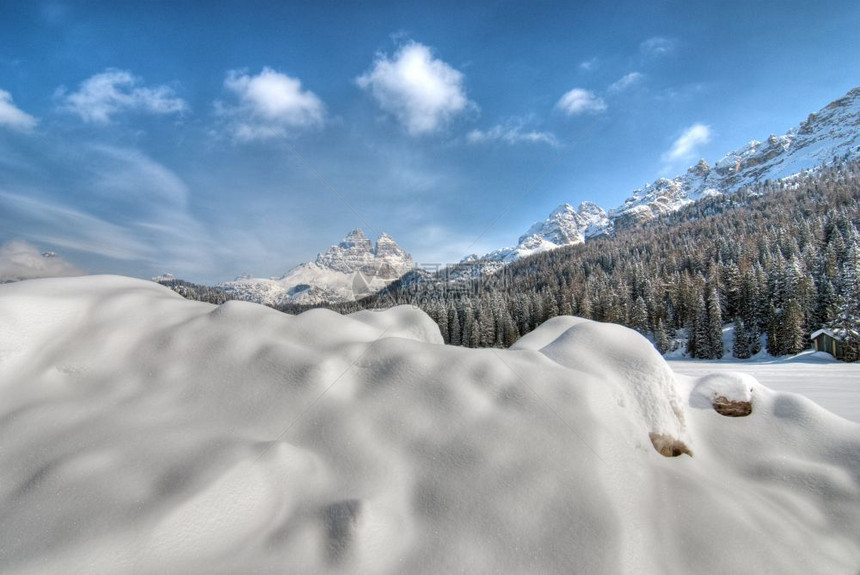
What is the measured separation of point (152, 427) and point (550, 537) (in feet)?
13.2

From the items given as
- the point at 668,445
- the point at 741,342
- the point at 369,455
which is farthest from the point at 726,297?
the point at 369,455

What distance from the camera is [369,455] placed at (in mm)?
3736

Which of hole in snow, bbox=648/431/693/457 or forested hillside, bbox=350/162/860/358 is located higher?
forested hillside, bbox=350/162/860/358

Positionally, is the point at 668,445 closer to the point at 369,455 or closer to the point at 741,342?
the point at 369,455

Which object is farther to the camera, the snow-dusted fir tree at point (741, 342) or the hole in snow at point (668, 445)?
the snow-dusted fir tree at point (741, 342)

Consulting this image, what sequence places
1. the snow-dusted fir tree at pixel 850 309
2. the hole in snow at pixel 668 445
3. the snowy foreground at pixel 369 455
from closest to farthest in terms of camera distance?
the snowy foreground at pixel 369 455 → the hole in snow at pixel 668 445 → the snow-dusted fir tree at pixel 850 309

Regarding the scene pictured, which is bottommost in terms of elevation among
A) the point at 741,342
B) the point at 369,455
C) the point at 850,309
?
the point at 741,342

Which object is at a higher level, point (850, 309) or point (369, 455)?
point (850, 309)

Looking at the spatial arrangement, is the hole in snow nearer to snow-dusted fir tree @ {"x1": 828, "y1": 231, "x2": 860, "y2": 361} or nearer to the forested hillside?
snow-dusted fir tree @ {"x1": 828, "y1": 231, "x2": 860, "y2": 361}

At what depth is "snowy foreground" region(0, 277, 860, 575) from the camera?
289 cm

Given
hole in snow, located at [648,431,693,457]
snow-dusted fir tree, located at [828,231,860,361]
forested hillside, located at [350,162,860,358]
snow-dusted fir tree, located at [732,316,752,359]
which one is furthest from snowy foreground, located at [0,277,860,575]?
snow-dusted fir tree, located at [732,316,752,359]

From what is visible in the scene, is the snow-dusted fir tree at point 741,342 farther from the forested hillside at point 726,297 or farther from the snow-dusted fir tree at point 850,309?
the snow-dusted fir tree at point 850,309

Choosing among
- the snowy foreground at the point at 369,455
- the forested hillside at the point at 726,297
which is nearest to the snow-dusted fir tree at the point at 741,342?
the forested hillside at the point at 726,297

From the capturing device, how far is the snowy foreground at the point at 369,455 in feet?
9.50
